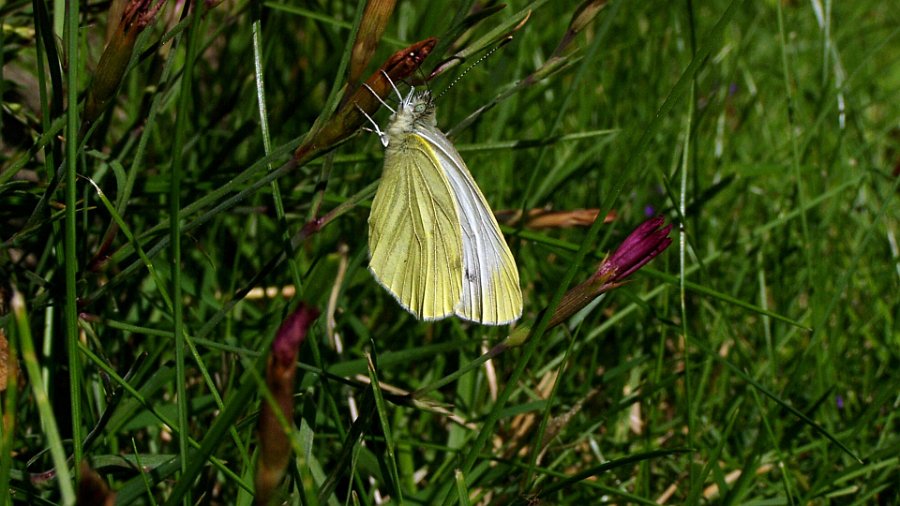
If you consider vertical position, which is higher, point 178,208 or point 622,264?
point 178,208

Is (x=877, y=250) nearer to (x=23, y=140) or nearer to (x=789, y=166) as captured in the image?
(x=789, y=166)

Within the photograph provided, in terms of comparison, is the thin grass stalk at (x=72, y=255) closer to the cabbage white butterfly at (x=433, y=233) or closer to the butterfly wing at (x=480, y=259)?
the cabbage white butterfly at (x=433, y=233)

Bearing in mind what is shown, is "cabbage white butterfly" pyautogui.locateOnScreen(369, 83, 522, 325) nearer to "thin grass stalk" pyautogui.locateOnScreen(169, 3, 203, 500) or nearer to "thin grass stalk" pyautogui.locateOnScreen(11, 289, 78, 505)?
"thin grass stalk" pyautogui.locateOnScreen(169, 3, 203, 500)

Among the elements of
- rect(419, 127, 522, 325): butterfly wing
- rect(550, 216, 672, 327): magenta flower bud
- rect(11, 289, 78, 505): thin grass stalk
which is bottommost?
rect(419, 127, 522, 325): butterfly wing

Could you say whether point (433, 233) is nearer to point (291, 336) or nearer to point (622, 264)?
point (622, 264)

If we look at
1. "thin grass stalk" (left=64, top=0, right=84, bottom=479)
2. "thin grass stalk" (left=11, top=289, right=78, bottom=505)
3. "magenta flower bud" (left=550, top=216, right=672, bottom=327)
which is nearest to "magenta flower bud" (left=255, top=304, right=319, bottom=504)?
"thin grass stalk" (left=11, top=289, right=78, bottom=505)

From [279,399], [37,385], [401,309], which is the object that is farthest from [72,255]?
[401,309]

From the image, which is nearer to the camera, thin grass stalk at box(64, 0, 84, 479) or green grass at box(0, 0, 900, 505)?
thin grass stalk at box(64, 0, 84, 479)
